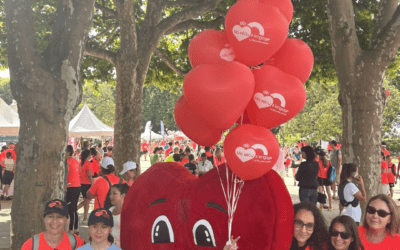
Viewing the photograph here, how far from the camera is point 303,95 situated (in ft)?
11.4

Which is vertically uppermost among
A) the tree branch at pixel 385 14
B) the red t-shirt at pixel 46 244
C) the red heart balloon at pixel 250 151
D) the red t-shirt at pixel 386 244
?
the tree branch at pixel 385 14

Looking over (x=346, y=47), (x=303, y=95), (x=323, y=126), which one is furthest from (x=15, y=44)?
(x=323, y=126)

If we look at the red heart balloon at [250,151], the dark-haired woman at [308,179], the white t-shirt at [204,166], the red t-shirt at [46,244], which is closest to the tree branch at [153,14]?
the white t-shirt at [204,166]

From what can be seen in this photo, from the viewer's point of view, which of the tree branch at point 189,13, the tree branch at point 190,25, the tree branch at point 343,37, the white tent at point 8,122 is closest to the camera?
the tree branch at point 343,37

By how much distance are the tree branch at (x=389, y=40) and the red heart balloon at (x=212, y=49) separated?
4.64 metres

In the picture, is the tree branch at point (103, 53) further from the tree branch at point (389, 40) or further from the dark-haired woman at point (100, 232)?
the dark-haired woman at point (100, 232)

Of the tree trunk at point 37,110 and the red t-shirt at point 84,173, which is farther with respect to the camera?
the red t-shirt at point 84,173

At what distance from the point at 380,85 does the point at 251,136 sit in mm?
5019

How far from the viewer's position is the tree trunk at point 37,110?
4.79m

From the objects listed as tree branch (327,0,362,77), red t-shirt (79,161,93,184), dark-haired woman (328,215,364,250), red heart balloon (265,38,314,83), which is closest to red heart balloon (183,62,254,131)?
red heart balloon (265,38,314,83)

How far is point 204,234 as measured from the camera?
136 inches

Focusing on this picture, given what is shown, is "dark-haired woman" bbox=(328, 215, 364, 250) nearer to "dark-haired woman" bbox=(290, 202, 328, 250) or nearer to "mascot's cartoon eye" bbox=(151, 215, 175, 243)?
"dark-haired woman" bbox=(290, 202, 328, 250)

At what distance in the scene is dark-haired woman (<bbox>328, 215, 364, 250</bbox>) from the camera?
355cm

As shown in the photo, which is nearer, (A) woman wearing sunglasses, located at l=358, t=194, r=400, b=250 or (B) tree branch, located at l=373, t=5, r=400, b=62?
(A) woman wearing sunglasses, located at l=358, t=194, r=400, b=250
